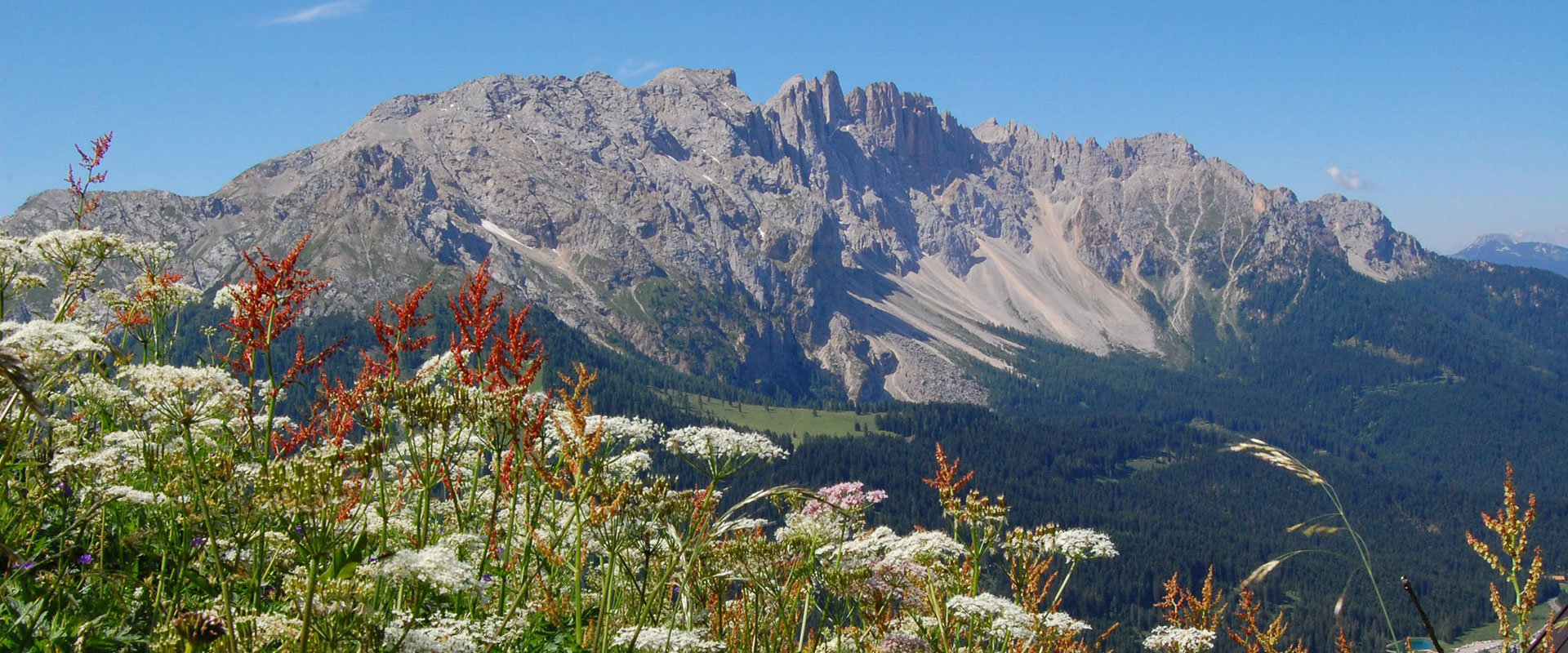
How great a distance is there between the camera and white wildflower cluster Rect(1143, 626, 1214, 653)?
795 centimetres

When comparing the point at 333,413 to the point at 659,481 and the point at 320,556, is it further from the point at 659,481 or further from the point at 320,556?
the point at 320,556

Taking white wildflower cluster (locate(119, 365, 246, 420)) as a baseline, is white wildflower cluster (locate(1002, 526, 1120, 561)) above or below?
below

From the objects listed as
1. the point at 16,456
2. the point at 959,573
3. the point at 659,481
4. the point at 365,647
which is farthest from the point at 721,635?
the point at 16,456

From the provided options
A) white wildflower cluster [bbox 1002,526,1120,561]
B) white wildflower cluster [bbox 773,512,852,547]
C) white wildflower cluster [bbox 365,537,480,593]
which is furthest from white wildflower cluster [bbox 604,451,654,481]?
white wildflower cluster [bbox 1002,526,1120,561]

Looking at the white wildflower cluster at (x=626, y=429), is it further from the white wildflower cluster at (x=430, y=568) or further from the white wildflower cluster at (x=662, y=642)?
the white wildflower cluster at (x=430, y=568)

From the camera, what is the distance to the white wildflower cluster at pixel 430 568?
17.1 ft

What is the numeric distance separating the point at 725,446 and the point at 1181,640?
13.6ft

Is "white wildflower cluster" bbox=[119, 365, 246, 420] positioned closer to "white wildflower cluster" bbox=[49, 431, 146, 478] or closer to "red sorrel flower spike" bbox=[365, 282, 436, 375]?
"white wildflower cluster" bbox=[49, 431, 146, 478]

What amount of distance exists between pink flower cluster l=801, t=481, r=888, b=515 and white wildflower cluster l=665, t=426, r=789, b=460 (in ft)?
3.89

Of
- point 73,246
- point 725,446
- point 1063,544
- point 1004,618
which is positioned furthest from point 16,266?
point 1063,544

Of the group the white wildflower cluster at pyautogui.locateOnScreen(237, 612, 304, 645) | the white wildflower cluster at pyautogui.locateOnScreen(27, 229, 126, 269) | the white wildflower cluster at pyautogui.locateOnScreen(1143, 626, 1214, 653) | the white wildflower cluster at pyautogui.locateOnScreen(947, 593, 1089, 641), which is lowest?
the white wildflower cluster at pyautogui.locateOnScreen(1143, 626, 1214, 653)

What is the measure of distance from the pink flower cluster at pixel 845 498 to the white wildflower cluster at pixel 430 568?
3.46 metres

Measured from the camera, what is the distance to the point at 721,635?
758cm

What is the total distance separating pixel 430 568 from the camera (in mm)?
5293
